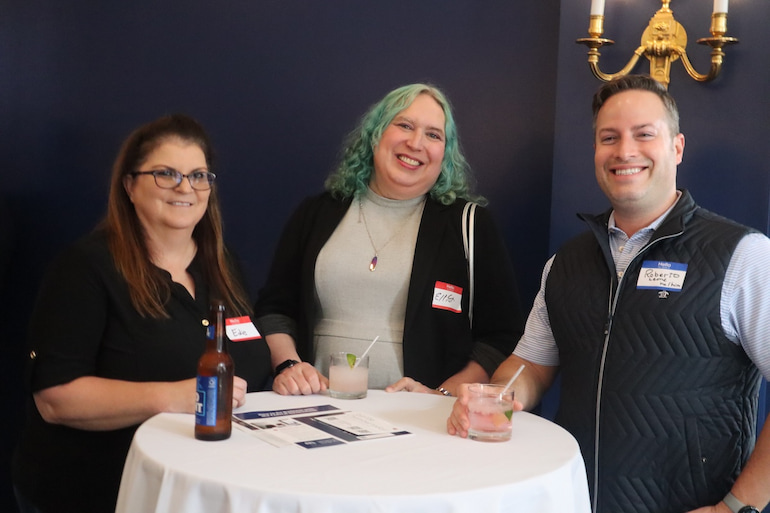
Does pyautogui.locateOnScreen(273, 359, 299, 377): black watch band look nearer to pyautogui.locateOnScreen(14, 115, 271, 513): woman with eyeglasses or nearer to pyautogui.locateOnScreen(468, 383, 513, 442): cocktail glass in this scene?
pyautogui.locateOnScreen(14, 115, 271, 513): woman with eyeglasses

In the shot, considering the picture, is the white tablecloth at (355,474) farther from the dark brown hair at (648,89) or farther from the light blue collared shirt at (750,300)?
the dark brown hair at (648,89)

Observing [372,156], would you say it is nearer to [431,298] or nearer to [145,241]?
[431,298]

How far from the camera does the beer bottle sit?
1.72m

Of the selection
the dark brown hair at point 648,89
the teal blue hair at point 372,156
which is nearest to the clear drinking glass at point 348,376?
the teal blue hair at point 372,156

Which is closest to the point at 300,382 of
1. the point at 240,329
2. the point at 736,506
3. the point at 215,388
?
the point at 240,329

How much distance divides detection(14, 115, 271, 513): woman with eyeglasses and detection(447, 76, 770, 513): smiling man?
0.81m

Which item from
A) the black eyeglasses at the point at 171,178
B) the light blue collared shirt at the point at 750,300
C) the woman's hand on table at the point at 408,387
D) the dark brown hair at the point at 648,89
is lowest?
the woman's hand on table at the point at 408,387

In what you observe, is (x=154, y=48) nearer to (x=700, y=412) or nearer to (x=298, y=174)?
(x=298, y=174)

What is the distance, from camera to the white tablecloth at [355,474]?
1433 millimetres

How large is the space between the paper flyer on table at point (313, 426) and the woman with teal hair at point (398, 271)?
565mm

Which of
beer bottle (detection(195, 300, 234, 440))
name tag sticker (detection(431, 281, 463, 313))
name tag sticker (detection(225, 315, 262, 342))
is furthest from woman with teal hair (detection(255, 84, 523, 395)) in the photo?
beer bottle (detection(195, 300, 234, 440))

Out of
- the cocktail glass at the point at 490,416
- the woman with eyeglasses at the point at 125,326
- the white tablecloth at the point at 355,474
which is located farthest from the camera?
the woman with eyeglasses at the point at 125,326

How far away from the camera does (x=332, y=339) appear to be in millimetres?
2699

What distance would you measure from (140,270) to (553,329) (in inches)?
45.7
